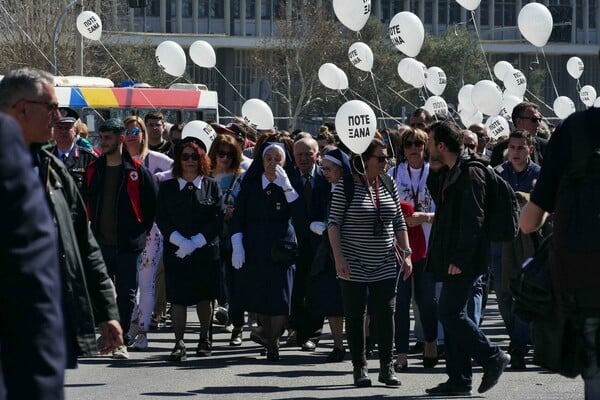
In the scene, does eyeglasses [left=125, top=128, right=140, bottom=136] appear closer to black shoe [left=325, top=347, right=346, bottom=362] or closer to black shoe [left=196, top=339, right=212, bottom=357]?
black shoe [left=196, top=339, right=212, bottom=357]

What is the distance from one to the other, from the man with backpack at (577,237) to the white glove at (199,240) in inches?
235

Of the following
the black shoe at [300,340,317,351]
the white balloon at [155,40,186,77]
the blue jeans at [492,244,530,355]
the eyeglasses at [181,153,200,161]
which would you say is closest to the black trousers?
the blue jeans at [492,244,530,355]

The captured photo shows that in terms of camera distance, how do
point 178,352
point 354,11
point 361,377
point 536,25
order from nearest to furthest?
point 361,377 → point 178,352 → point 354,11 → point 536,25

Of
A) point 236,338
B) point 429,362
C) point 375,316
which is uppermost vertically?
point 375,316

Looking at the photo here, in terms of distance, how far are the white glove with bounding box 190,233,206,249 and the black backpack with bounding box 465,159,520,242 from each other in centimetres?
285

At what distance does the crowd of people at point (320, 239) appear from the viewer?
9.23 meters

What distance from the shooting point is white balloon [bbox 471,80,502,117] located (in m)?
23.3

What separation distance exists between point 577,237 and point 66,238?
1.85 metres

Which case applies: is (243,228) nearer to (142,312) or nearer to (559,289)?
(142,312)

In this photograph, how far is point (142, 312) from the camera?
11891 mm

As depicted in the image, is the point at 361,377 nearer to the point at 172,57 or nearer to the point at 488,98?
the point at 488,98

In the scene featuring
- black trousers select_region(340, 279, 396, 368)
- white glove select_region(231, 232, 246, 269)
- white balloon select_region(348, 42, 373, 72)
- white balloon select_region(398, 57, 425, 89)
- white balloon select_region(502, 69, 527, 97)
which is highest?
white balloon select_region(348, 42, 373, 72)

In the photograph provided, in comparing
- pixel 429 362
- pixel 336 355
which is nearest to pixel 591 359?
pixel 429 362

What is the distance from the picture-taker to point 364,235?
977cm
